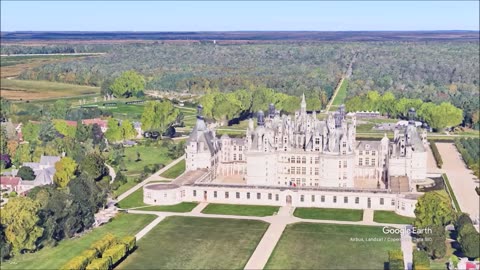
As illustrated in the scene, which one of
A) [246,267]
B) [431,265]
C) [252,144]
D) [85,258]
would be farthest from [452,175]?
[85,258]

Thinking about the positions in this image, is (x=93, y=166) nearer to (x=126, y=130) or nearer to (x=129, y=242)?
(x=129, y=242)

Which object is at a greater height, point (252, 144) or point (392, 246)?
point (252, 144)

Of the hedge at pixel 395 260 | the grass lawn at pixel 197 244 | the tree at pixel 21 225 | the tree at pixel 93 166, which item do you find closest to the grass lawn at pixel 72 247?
the tree at pixel 21 225

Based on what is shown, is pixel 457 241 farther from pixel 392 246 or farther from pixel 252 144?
pixel 252 144

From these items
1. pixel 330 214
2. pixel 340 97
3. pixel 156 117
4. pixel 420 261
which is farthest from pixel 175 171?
pixel 340 97

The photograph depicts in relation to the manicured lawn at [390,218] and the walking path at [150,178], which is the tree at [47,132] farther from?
the manicured lawn at [390,218]
